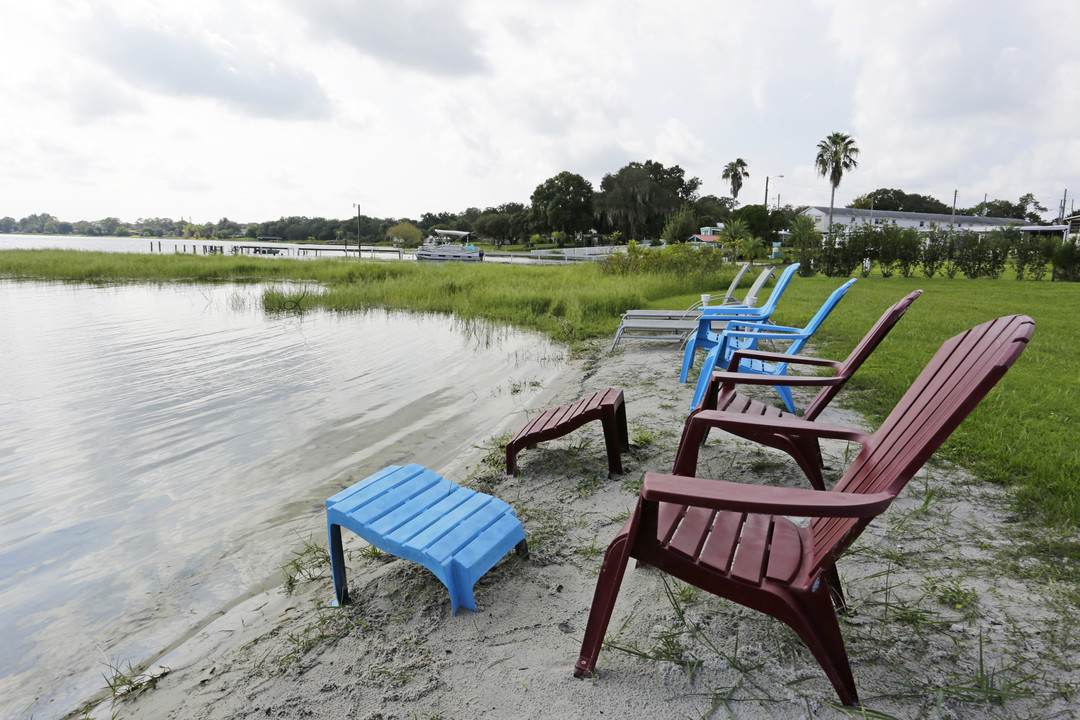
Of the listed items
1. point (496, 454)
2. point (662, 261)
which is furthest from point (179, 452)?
point (662, 261)

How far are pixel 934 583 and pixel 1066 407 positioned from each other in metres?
3.31

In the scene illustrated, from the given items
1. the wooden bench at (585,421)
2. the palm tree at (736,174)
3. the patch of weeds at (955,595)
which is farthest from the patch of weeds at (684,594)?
the palm tree at (736,174)

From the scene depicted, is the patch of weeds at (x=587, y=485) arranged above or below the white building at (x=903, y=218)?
below

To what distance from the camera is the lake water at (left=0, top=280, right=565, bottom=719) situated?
2904mm

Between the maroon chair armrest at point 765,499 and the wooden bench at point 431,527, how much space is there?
114 cm

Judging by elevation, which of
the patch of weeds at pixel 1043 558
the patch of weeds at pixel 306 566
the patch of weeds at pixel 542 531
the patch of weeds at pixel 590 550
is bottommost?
the patch of weeds at pixel 306 566

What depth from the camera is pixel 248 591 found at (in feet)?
10.0

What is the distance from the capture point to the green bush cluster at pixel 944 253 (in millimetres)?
19688

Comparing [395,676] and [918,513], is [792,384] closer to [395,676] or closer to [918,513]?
[918,513]

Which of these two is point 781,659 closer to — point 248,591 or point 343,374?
point 248,591

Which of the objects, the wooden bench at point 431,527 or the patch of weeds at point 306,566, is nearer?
the wooden bench at point 431,527

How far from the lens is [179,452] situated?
17.0 ft

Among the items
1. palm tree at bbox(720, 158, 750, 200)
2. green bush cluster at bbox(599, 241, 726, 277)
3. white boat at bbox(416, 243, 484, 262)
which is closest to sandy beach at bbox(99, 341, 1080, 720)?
green bush cluster at bbox(599, 241, 726, 277)

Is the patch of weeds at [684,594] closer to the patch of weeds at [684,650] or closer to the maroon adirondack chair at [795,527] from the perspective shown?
the patch of weeds at [684,650]
